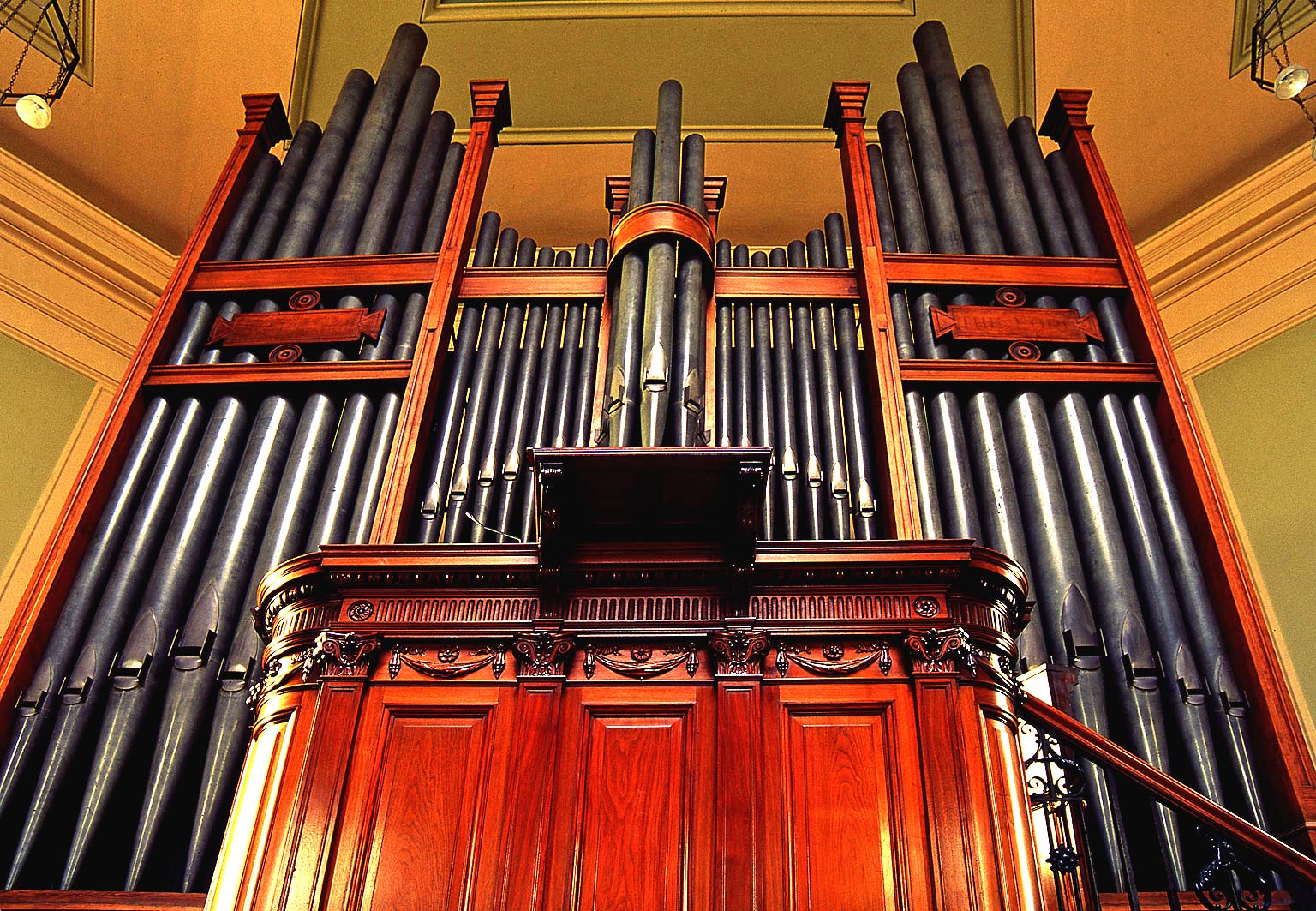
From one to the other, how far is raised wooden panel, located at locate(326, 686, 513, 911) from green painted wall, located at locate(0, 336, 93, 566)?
4126 mm

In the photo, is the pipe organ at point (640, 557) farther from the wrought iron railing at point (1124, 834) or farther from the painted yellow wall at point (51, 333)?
A: the painted yellow wall at point (51, 333)

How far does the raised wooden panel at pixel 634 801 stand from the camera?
2988 mm

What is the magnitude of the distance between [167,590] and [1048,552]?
11.1 ft

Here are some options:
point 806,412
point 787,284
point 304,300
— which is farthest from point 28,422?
point 806,412

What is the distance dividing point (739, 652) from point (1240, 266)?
215 inches

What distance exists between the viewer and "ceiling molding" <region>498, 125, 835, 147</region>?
837 cm

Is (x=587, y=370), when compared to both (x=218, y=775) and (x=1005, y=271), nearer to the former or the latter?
(x=1005, y=271)

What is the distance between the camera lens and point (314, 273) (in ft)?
20.3

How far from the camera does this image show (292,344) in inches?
231

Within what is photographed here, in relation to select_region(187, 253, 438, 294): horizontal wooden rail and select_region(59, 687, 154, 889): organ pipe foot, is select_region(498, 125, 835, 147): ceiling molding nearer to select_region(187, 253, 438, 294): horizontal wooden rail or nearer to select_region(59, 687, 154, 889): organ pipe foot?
select_region(187, 253, 438, 294): horizontal wooden rail

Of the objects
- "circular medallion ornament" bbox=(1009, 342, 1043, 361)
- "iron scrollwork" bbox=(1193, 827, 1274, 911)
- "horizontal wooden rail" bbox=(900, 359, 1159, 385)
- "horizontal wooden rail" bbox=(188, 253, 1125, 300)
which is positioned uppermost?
"horizontal wooden rail" bbox=(188, 253, 1125, 300)

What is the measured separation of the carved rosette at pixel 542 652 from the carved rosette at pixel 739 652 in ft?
1.33

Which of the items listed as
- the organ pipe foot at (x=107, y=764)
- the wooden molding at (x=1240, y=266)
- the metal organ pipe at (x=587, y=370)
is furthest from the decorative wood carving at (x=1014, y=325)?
the organ pipe foot at (x=107, y=764)

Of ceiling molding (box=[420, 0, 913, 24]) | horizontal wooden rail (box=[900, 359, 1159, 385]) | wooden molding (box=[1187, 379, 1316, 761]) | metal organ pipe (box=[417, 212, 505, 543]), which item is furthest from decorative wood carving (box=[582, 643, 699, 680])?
ceiling molding (box=[420, 0, 913, 24])
